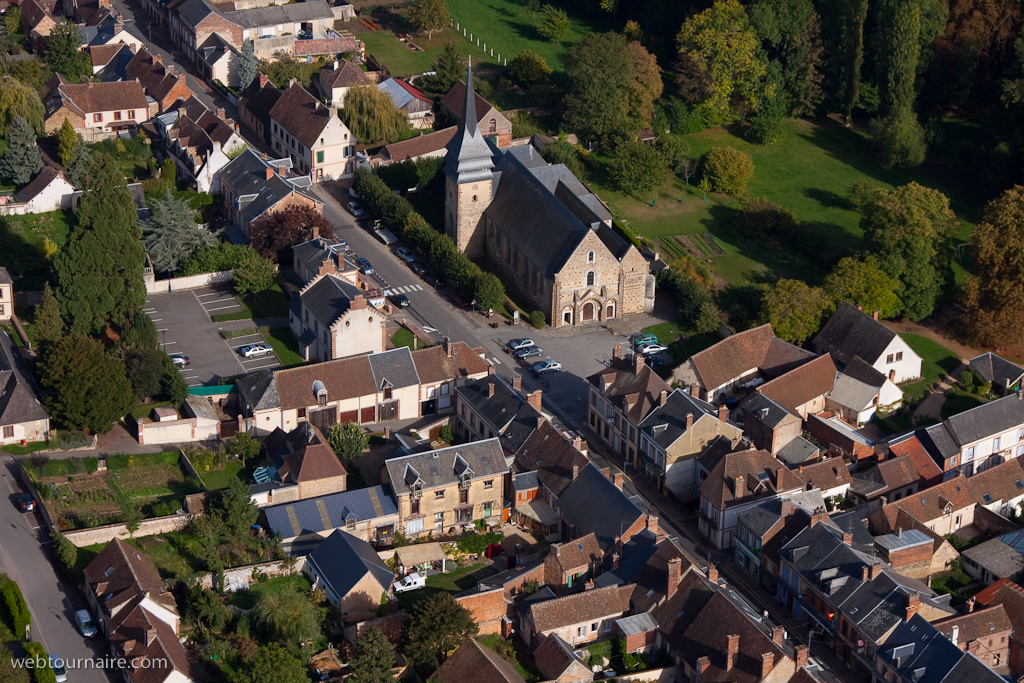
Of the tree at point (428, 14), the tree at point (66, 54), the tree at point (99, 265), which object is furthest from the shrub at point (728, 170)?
the tree at point (66, 54)

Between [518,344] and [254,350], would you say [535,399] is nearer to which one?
[518,344]

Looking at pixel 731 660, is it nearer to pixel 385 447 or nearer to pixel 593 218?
pixel 385 447

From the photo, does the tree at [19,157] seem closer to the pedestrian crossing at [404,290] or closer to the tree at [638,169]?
the pedestrian crossing at [404,290]

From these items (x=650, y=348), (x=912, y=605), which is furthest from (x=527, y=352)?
(x=912, y=605)

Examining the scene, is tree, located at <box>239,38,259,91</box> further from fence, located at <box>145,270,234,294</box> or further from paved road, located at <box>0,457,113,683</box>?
paved road, located at <box>0,457,113,683</box>

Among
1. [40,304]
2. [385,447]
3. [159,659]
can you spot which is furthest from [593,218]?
[159,659]
